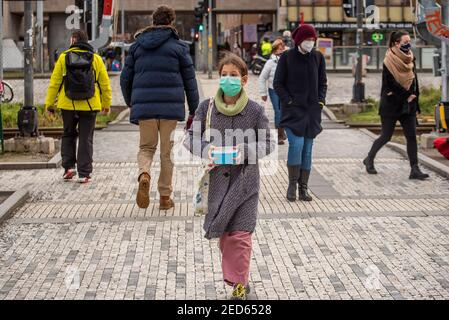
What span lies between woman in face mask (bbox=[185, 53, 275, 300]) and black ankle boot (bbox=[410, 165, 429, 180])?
5561 mm

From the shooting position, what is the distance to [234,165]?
20.4ft

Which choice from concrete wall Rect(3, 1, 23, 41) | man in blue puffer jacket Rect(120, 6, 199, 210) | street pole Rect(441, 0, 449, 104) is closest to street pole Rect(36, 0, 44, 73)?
concrete wall Rect(3, 1, 23, 41)

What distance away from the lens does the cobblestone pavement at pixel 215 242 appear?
21.1ft

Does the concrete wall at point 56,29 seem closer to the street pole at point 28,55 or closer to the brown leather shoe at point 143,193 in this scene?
the street pole at point 28,55

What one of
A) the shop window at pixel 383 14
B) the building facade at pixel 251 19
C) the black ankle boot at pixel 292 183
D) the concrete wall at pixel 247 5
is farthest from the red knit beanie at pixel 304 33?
the concrete wall at pixel 247 5

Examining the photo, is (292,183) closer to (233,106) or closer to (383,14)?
(233,106)

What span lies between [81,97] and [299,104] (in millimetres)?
2628

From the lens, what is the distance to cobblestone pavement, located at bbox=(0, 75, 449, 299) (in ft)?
21.1

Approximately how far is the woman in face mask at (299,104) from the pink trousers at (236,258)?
3.86 metres

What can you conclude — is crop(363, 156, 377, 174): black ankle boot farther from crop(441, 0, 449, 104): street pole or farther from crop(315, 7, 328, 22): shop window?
crop(315, 7, 328, 22): shop window

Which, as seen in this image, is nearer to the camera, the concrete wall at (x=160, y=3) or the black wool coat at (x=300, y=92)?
the black wool coat at (x=300, y=92)

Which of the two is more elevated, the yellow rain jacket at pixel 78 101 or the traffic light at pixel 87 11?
the traffic light at pixel 87 11

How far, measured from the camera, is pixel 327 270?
691 cm

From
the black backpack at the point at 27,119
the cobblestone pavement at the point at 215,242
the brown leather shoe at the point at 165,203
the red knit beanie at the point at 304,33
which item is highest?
the red knit beanie at the point at 304,33
